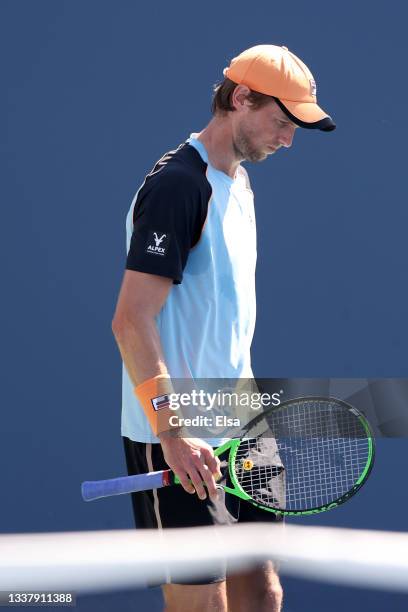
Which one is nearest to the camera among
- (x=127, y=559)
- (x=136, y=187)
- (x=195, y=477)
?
(x=195, y=477)

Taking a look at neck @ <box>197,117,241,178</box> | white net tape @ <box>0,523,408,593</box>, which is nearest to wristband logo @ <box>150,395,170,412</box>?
neck @ <box>197,117,241,178</box>

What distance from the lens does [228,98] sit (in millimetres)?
3400

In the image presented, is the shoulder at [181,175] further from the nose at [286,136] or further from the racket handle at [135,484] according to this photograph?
the racket handle at [135,484]

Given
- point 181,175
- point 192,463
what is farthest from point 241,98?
point 192,463

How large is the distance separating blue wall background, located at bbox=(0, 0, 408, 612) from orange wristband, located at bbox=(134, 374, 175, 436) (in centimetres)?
187

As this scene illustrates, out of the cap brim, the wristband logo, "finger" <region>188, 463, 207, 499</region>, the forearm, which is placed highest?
the cap brim

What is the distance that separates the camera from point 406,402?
4.82m

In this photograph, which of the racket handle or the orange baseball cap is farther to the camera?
the orange baseball cap

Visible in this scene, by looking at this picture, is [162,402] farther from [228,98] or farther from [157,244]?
[228,98]

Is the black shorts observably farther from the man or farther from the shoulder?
the shoulder

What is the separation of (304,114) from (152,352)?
2.44ft

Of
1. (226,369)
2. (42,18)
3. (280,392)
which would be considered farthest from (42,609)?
(42,18)

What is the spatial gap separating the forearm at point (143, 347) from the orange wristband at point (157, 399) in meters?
0.02

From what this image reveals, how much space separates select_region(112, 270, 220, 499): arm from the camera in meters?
2.99
